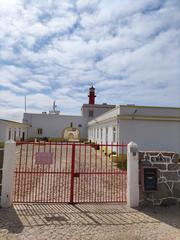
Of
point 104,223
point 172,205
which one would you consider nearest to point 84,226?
point 104,223

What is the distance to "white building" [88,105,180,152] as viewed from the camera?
533 inches

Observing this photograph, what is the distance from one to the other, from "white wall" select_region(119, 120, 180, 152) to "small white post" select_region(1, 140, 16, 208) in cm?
910

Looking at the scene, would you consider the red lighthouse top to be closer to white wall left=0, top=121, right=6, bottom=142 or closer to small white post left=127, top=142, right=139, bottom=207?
white wall left=0, top=121, right=6, bottom=142

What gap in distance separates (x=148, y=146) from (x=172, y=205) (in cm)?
843

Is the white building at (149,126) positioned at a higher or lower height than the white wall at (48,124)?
lower

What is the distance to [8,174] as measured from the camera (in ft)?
16.9

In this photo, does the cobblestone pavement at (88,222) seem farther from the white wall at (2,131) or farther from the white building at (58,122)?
the white building at (58,122)

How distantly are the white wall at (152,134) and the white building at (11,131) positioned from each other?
12.8m

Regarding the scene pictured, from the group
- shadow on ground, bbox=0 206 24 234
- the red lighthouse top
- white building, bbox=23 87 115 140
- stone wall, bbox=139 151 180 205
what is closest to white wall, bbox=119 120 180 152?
stone wall, bbox=139 151 180 205

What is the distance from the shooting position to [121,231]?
4031mm

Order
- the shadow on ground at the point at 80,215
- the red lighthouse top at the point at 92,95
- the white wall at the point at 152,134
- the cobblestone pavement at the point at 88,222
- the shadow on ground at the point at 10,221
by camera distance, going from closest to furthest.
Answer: the cobblestone pavement at the point at 88,222 < the shadow on ground at the point at 10,221 < the shadow on ground at the point at 80,215 < the white wall at the point at 152,134 < the red lighthouse top at the point at 92,95

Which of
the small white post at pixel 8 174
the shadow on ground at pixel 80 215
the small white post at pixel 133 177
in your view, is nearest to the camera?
the shadow on ground at pixel 80 215

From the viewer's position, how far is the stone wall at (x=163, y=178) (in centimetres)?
547

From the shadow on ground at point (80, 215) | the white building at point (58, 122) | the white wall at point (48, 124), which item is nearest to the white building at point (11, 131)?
the white wall at point (48, 124)
